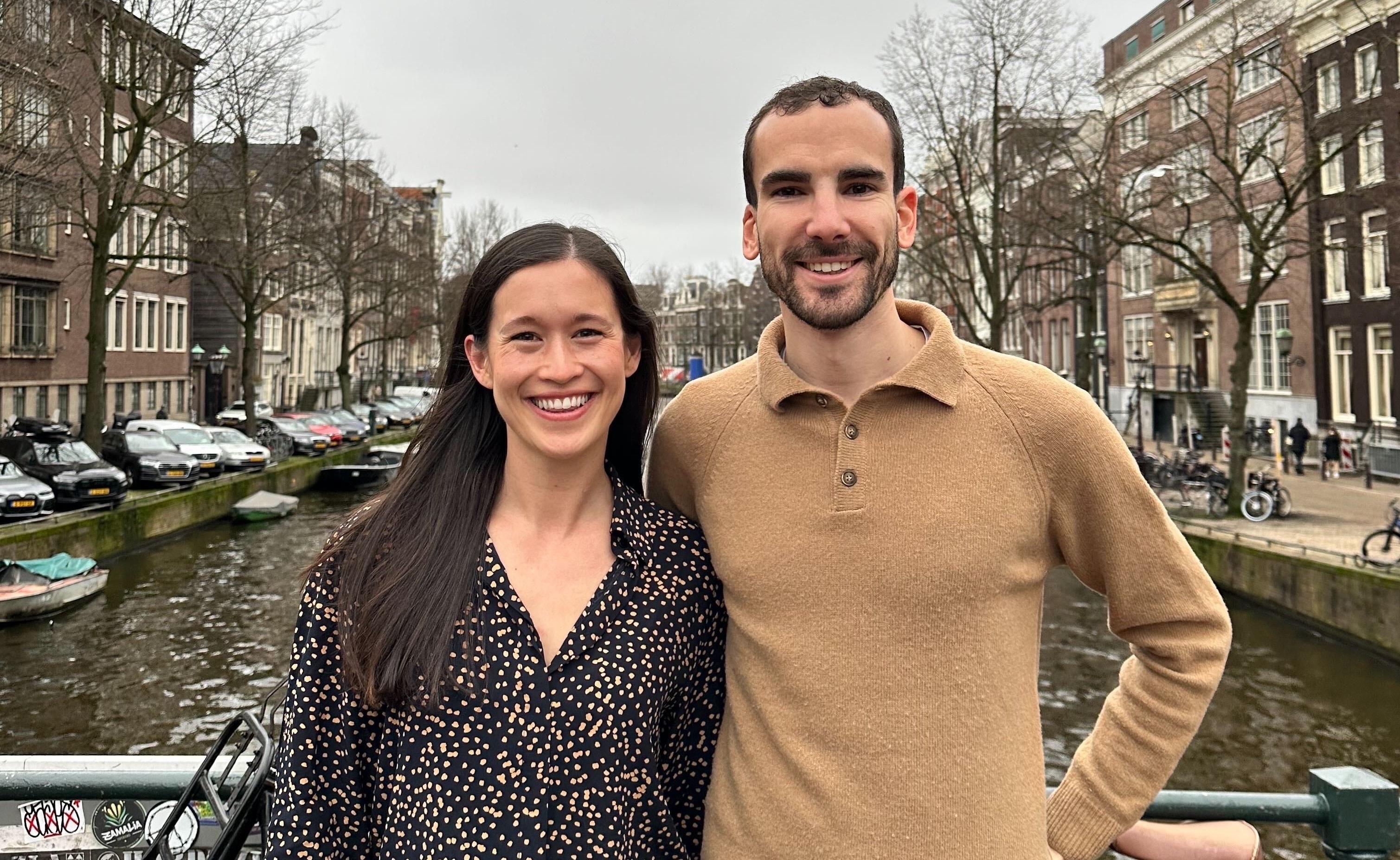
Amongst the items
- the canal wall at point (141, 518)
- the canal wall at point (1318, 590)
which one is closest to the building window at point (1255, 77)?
the canal wall at point (1318, 590)

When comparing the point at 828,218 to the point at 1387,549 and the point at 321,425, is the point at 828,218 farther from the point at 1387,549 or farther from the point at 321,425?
the point at 321,425

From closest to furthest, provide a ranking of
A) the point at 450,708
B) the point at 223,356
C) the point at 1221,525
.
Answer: the point at 450,708 → the point at 1221,525 → the point at 223,356

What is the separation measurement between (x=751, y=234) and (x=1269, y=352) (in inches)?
1175

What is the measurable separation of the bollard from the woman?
4.26 feet

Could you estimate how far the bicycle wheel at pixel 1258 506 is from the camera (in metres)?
16.7

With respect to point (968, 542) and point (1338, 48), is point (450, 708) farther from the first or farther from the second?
point (1338, 48)

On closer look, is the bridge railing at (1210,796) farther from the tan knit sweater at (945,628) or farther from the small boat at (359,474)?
the small boat at (359,474)

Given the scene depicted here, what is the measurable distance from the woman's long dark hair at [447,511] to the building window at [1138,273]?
1332 inches

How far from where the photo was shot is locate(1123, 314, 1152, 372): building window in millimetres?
33469

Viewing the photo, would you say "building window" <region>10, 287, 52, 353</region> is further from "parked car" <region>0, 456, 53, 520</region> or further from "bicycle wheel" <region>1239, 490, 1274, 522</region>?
"bicycle wheel" <region>1239, 490, 1274, 522</region>

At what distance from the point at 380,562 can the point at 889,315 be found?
101cm

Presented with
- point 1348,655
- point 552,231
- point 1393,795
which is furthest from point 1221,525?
point 552,231

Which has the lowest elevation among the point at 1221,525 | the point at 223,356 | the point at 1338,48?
the point at 1221,525

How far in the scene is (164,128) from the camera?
3148 cm
